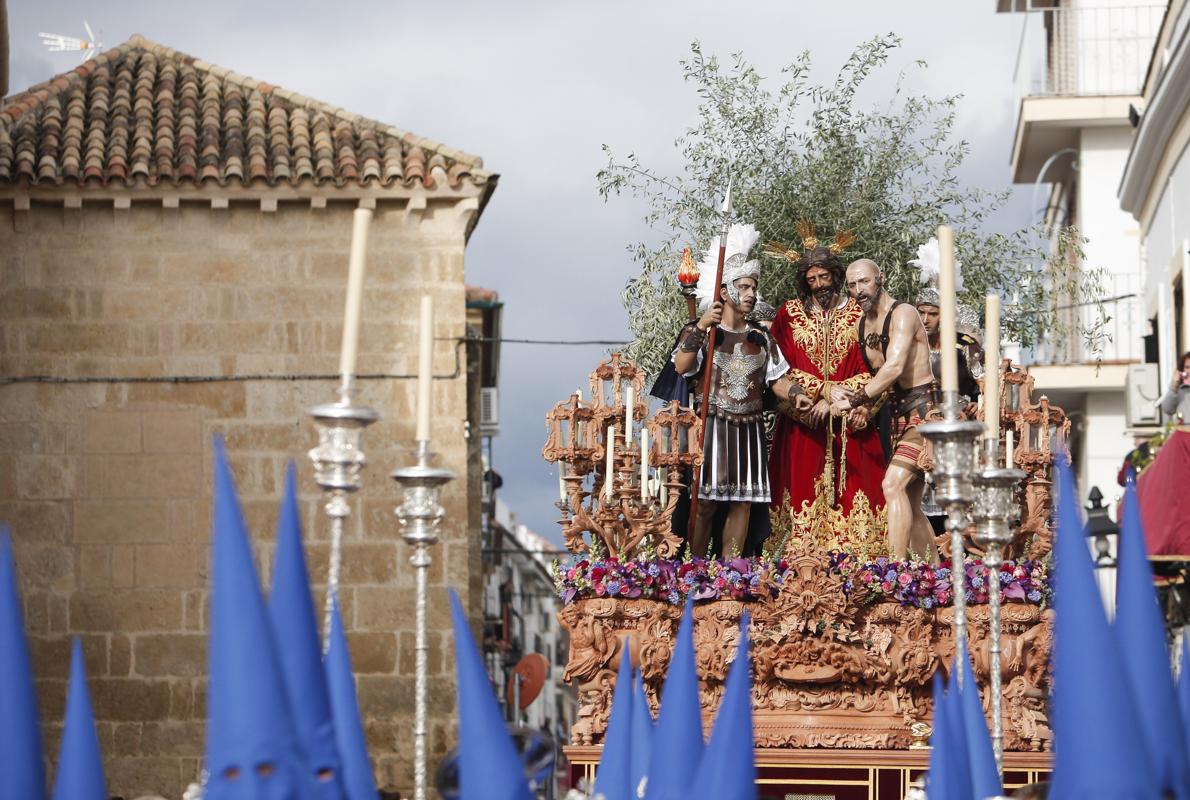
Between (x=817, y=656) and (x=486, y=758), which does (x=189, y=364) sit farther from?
(x=486, y=758)

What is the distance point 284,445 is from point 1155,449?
7.63 m

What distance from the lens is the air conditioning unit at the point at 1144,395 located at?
1892 cm

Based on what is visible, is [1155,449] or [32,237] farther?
[32,237]

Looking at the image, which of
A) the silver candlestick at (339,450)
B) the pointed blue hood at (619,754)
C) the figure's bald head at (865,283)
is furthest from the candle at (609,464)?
the silver candlestick at (339,450)

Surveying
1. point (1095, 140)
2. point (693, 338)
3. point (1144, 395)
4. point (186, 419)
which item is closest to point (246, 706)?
point (693, 338)

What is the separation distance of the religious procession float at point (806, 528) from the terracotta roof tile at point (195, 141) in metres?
7.86

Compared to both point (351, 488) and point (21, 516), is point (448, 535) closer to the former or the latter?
point (21, 516)

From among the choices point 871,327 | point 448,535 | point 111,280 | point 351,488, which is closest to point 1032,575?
point 871,327

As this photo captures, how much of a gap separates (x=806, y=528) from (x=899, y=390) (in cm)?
87

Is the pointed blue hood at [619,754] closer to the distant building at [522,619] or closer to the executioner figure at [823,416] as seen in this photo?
the executioner figure at [823,416]

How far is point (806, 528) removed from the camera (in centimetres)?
1162

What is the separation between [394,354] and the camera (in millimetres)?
19656

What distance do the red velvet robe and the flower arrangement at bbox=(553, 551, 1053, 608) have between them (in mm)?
1094

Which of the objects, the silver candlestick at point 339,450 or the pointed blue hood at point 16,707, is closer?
the pointed blue hood at point 16,707
